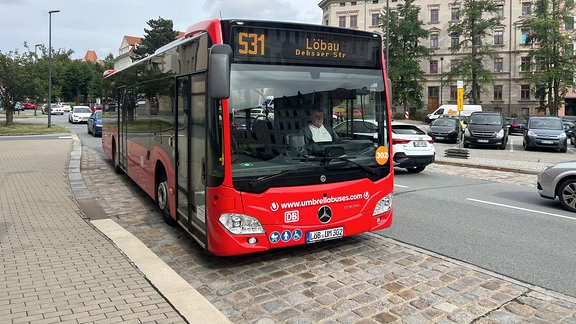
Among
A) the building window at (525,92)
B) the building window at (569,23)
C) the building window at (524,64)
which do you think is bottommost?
the building window at (525,92)

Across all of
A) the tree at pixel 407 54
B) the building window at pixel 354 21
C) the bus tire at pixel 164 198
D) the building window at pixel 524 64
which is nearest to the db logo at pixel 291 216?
the bus tire at pixel 164 198

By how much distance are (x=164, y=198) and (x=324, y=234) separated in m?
3.04

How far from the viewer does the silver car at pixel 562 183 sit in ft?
29.7

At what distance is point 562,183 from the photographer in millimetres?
9234

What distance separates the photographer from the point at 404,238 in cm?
693

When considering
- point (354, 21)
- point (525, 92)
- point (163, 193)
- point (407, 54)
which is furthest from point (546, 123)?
point (354, 21)

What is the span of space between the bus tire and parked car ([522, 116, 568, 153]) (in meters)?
20.9

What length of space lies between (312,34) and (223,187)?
6.72 ft

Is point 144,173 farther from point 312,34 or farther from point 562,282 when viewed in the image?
point 562,282

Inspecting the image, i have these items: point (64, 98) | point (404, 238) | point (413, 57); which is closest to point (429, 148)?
point (404, 238)

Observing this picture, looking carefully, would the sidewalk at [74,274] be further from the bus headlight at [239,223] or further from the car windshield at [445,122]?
the car windshield at [445,122]

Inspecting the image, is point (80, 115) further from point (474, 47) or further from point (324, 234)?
point (474, 47)

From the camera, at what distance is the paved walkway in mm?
4301

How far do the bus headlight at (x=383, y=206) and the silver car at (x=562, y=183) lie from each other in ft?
15.7
